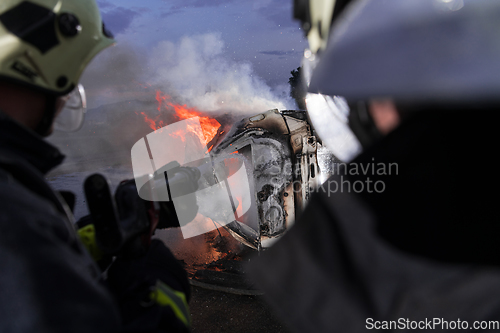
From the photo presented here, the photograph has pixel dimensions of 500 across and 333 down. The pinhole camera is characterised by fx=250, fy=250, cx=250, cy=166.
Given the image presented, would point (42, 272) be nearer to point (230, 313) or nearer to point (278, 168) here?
point (278, 168)

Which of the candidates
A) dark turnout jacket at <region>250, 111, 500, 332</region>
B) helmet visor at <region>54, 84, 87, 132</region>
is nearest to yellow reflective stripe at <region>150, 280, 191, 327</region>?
dark turnout jacket at <region>250, 111, 500, 332</region>

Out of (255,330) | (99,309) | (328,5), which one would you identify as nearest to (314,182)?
(255,330)

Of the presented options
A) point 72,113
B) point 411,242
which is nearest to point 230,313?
point 72,113

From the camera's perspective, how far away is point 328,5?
729mm

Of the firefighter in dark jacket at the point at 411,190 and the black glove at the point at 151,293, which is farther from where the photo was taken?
the black glove at the point at 151,293

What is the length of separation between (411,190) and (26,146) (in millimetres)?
1175

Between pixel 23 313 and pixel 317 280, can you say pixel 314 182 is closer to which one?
pixel 317 280

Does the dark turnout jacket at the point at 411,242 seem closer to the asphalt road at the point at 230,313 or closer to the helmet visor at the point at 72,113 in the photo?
the helmet visor at the point at 72,113

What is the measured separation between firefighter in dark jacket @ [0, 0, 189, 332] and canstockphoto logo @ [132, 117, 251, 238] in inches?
15.0

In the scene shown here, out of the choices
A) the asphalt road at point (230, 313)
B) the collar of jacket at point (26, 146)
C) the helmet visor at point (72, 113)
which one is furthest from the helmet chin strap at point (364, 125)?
the asphalt road at point (230, 313)

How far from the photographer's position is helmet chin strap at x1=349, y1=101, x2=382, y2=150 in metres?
0.60

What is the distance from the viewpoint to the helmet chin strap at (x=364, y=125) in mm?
603

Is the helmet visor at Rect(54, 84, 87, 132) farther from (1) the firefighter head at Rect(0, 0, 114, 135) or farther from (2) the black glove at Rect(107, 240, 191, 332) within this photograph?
(2) the black glove at Rect(107, 240, 191, 332)

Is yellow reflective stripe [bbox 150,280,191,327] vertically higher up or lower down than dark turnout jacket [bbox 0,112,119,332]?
lower down
